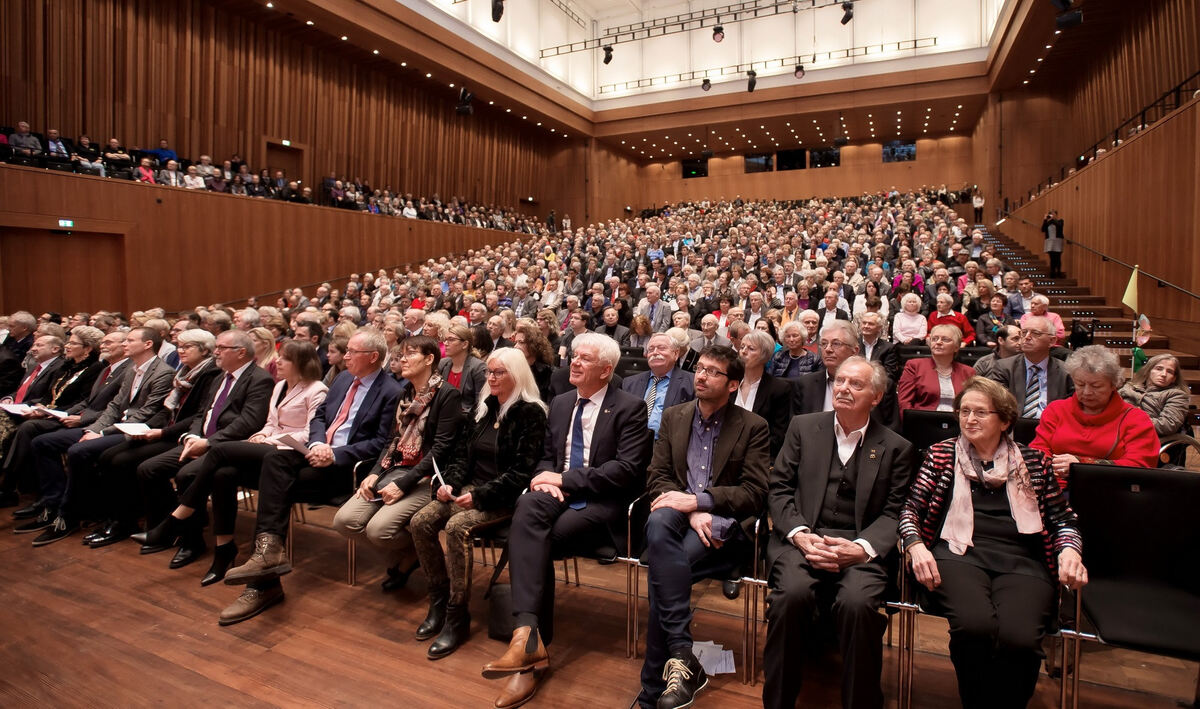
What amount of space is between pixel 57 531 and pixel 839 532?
12.7 ft

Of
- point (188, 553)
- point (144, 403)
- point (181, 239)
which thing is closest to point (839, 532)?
point (188, 553)

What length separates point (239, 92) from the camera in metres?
12.1

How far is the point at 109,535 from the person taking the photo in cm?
331

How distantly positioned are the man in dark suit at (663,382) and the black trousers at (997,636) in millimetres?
1458

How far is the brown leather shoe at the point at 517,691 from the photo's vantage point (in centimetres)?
196

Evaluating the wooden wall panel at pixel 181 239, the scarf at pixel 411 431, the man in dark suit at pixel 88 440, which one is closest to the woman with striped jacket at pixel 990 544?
the scarf at pixel 411 431

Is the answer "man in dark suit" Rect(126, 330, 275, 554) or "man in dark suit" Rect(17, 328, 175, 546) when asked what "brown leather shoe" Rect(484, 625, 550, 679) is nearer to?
"man in dark suit" Rect(126, 330, 275, 554)

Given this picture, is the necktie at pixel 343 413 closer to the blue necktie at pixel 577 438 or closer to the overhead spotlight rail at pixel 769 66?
the blue necktie at pixel 577 438

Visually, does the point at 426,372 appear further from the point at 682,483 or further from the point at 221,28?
the point at 221,28

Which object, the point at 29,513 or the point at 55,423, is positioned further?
the point at 55,423

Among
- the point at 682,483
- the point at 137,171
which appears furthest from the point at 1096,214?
the point at 137,171

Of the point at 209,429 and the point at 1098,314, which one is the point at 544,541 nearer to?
the point at 209,429

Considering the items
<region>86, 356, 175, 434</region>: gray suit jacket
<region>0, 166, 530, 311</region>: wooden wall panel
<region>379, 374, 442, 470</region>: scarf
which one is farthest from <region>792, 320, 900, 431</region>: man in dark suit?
<region>0, 166, 530, 311</region>: wooden wall panel

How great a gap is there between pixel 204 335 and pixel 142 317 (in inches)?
98.6
